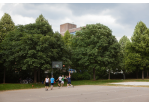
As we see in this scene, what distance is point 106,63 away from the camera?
34625mm

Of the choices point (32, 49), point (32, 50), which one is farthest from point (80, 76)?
point (32, 50)

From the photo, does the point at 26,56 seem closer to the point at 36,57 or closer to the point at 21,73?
the point at 36,57

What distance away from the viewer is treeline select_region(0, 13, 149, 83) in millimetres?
26562

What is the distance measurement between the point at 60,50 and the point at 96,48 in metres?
8.74

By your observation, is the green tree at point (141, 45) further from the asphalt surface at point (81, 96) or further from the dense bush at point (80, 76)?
the asphalt surface at point (81, 96)

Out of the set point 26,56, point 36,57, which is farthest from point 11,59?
point 36,57

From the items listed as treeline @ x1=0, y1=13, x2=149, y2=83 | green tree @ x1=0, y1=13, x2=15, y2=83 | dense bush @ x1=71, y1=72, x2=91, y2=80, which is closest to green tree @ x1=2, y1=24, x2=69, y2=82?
treeline @ x1=0, y1=13, x2=149, y2=83

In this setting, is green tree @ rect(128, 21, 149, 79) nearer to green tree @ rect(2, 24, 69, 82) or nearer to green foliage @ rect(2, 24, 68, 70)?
green tree @ rect(2, 24, 69, 82)

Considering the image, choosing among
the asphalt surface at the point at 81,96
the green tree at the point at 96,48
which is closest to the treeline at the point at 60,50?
the green tree at the point at 96,48

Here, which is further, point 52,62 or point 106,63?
point 106,63

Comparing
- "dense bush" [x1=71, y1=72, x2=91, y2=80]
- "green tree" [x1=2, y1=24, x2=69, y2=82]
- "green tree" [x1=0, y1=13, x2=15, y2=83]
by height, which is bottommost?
"dense bush" [x1=71, y1=72, x2=91, y2=80]

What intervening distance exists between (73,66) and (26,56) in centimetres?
1311

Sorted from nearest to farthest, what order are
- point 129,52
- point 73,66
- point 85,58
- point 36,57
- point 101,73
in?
1. point 36,57
2. point 85,58
3. point 73,66
4. point 129,52
5. point 101,73

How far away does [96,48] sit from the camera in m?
34.7
